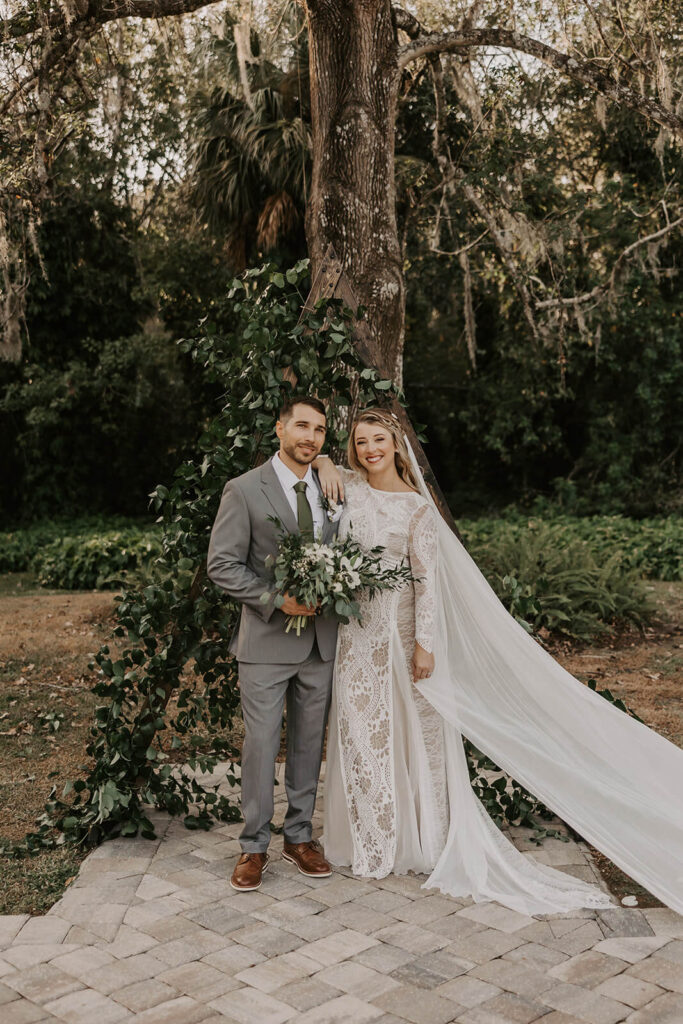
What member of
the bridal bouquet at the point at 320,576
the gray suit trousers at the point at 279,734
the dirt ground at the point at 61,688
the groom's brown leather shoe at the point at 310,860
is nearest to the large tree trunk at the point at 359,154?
the bridal bouquet at the point at 320,576

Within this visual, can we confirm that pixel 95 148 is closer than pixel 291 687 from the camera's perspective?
No

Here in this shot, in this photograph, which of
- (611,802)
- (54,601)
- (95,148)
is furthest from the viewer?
(95,148)

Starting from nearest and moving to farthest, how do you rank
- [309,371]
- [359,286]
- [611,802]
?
[611,802]
[309,371]
[359,286]

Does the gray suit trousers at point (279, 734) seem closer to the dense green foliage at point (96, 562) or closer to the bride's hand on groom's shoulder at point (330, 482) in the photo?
the bride's hand on groom's shoulder at point (330, 482)

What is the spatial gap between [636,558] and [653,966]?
348 inches

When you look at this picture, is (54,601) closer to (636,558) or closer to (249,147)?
(249,147)

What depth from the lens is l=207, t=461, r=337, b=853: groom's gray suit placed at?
3.64 meters

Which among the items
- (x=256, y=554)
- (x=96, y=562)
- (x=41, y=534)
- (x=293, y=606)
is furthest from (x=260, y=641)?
(x=41, y=534)

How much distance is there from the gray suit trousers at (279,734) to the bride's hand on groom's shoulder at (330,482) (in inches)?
20.3

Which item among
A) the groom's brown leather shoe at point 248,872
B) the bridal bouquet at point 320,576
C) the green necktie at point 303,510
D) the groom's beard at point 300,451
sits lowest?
the groom's brown leather shoe at point 248,872

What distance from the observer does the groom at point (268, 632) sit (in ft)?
11.9

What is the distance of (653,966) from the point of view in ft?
9.80

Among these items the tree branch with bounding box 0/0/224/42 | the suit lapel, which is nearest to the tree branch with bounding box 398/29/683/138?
the tree branch with bounding box 0/0/224/42

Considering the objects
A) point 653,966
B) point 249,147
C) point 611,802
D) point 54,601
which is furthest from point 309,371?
point 249,147
